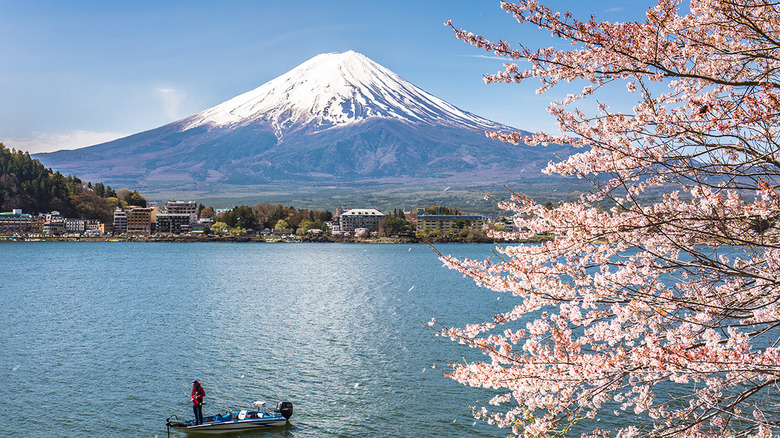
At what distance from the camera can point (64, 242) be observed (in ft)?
395

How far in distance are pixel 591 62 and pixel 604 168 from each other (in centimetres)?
86

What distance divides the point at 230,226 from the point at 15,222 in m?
41.3

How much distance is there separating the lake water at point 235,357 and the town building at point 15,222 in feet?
296

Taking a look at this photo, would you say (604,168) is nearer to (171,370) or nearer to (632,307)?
(632,307)

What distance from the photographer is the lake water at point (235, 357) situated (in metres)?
14.4

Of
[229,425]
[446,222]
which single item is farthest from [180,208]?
[229,425]

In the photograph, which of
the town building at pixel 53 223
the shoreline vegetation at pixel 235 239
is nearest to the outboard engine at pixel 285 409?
the shoreline vegetation at pixel 235 239

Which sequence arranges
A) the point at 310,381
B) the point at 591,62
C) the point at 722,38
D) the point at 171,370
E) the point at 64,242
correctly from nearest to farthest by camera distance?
the point at 722,38
the point at 591,62
the point at 310,381
the point at 171,370
the point at 64,242

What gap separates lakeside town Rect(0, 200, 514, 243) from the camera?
401 ft

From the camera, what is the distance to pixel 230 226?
13338 cm

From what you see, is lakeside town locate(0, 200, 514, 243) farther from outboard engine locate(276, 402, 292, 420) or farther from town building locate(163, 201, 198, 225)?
outboard engine locate(276, 402, 292, 420)

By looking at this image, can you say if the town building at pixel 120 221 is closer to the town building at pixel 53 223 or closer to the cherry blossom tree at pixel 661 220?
the town building at pixel 53 223

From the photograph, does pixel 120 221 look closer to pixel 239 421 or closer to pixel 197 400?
pixel 197 400

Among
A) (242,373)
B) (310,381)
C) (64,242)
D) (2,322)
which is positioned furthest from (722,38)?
(64,242)
